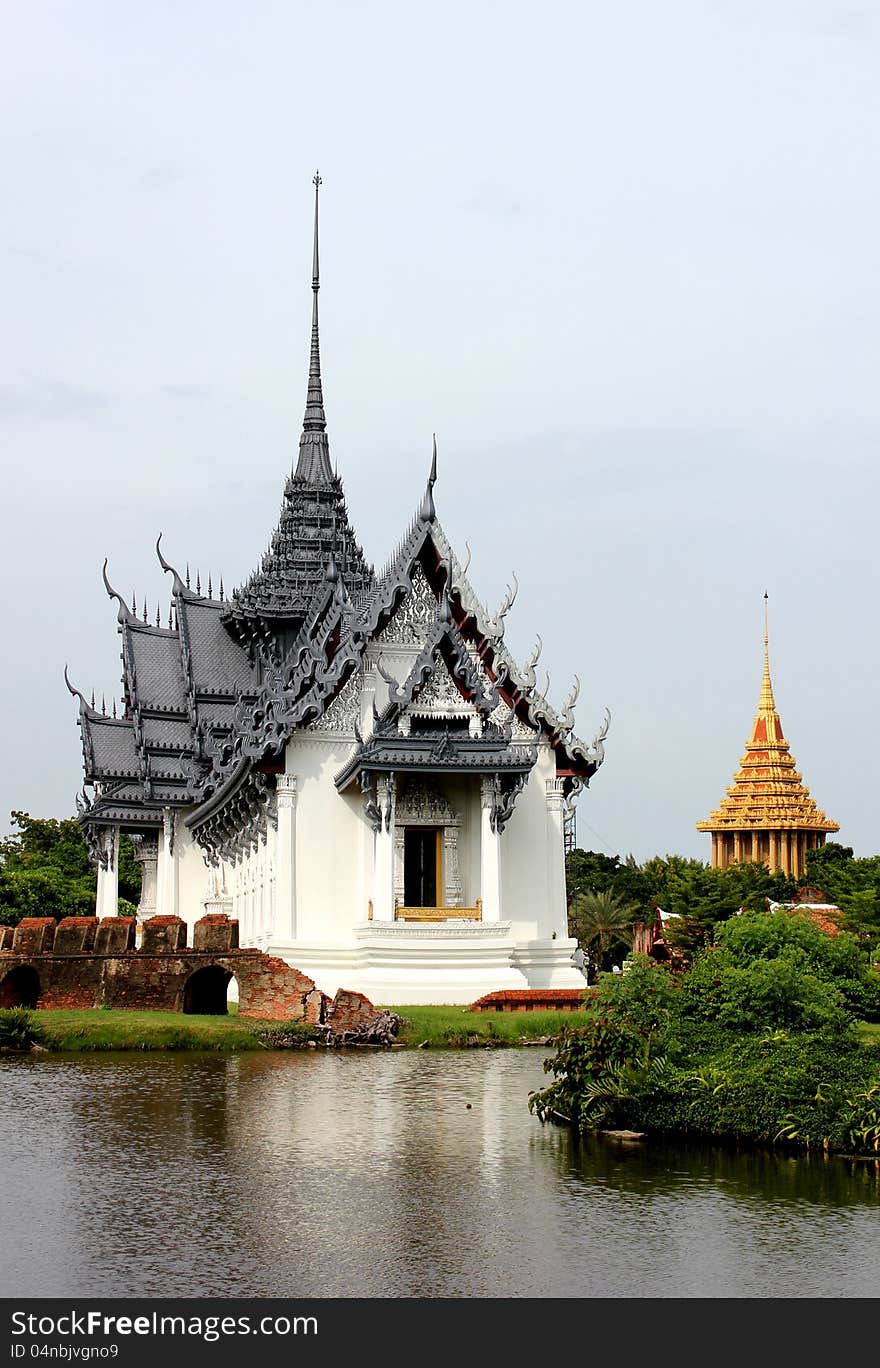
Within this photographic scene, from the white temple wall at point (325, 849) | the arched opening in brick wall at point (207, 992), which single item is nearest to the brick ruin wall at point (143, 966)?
the arched opening in brick wall at point (207, 992)

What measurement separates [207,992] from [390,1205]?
1757 centimetres

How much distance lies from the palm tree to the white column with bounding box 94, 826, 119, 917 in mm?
11136

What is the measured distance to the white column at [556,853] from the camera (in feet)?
108

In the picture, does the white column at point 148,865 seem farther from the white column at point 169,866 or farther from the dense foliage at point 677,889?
the dense foliage at point 677,889

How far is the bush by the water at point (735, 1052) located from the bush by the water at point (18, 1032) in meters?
8.89

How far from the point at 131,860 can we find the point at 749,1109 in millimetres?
42524

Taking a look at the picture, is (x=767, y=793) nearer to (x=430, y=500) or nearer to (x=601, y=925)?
(x=601, y=925)

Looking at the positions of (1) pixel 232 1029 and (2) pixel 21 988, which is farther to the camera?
(2) pixel 21 988

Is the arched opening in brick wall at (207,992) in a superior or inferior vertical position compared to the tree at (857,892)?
inferior

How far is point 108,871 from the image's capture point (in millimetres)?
44000

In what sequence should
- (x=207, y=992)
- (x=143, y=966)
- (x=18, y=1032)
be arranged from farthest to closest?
(x=207, y=992)
(x=143, y=966)
(x=18, y=1032)

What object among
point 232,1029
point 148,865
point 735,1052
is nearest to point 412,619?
point 232,1029
